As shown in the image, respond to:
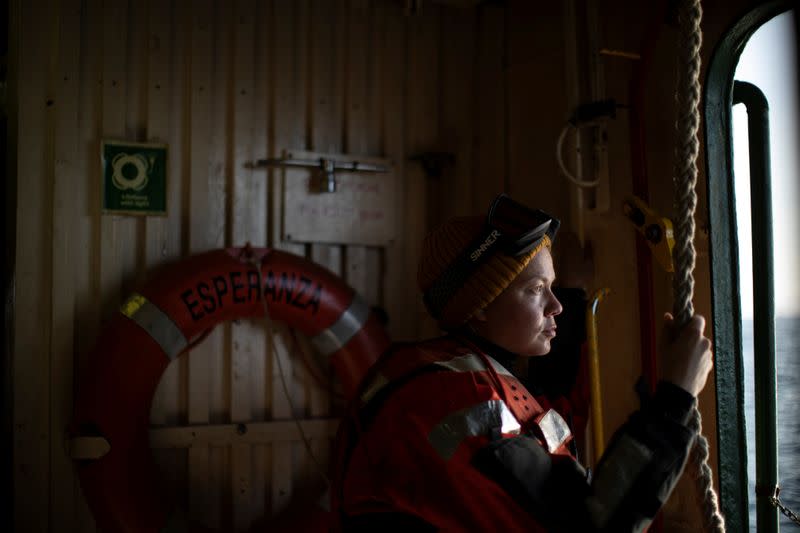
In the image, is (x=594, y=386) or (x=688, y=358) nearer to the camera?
(x=688, y=358)

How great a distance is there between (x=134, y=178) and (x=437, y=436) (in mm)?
2009

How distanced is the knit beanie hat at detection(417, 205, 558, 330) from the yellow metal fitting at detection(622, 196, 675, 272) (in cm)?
63

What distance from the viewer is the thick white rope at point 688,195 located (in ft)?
3.30

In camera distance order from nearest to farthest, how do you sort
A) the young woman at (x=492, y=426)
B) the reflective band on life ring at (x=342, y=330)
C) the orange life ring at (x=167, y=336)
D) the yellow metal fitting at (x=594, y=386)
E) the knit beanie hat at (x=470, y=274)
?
1. the young woman at (x=492, y=426)
2. the knit beanie hat at (x=470, y=274)
3. the yellow metal fitting at (x=594, y=386)
4. the orange life ring at (x=167, y=336)
5. the reflective band on life ring at (x=342, y=330)

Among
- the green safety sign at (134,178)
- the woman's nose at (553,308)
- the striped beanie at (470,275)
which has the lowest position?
the woman's nose at (553,308)

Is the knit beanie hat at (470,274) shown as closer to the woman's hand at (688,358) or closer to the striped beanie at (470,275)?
the striped beanie at (470,275)

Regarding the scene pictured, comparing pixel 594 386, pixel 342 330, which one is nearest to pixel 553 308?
pixel 594 386

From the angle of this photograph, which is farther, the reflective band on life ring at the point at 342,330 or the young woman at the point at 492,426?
the reflective band on life ring at the point at 342,330

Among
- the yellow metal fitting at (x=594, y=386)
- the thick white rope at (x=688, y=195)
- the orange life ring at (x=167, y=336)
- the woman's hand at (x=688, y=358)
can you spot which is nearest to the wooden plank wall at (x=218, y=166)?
the orange life ring at (x=167, y=336)

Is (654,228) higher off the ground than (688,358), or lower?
higher

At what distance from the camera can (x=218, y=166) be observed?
274 centimetres

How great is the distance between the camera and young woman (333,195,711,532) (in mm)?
938

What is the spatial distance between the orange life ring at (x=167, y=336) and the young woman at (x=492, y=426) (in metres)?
1.34

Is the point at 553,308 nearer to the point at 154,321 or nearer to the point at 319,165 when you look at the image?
the point at 154,321
